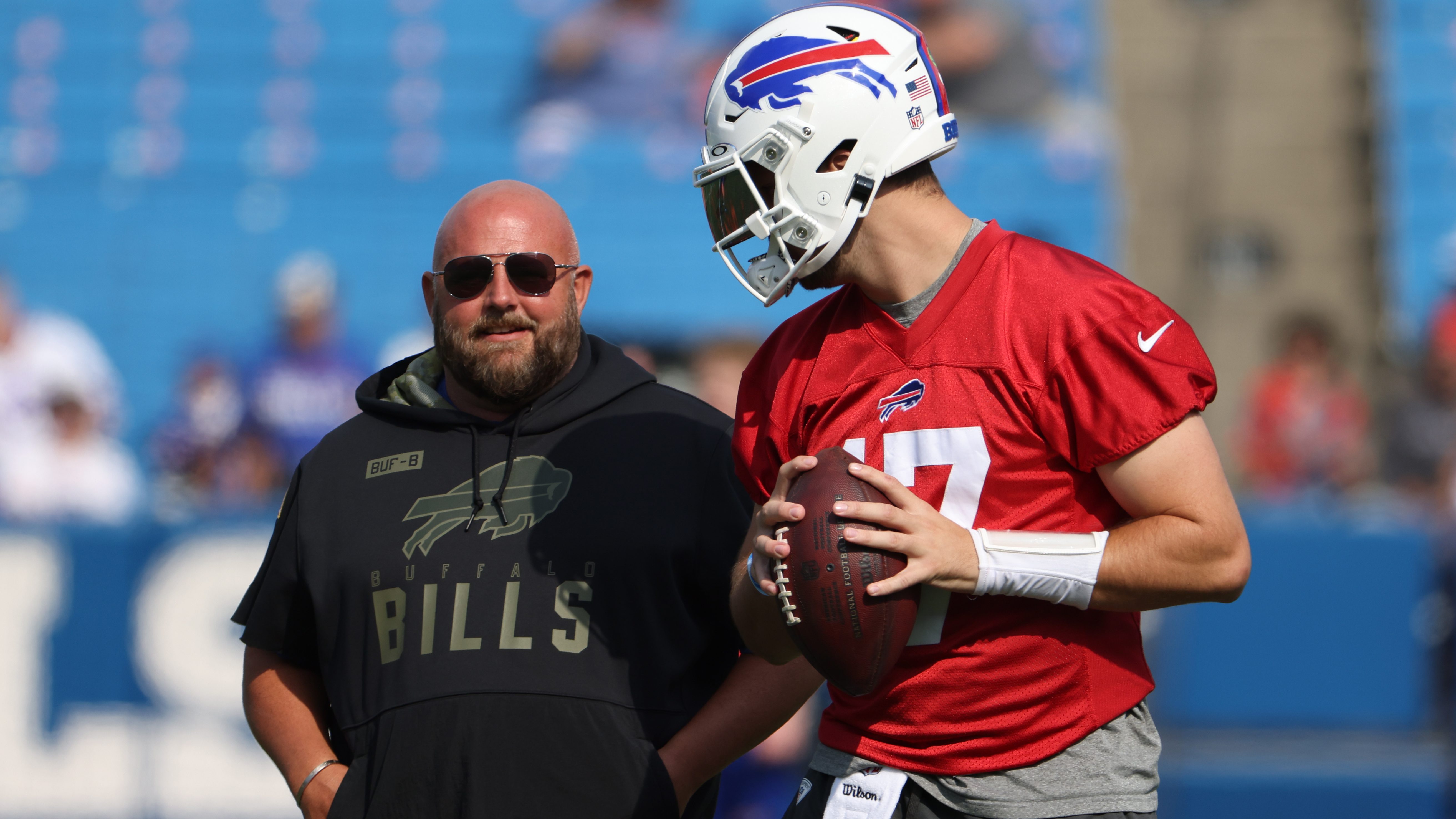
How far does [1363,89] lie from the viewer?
11.9 meters

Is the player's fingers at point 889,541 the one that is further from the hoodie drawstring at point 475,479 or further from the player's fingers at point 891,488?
the hoodie drawstring at point 475,479

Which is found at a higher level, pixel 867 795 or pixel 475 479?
pixel 475 479

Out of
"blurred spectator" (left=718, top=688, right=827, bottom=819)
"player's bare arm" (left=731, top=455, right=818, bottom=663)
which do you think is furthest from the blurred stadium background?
"player's bare arm" (left=731, top=455, right=818, bottom=663)

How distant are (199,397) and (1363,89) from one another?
31.7 ft

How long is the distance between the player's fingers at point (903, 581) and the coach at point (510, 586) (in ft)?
2.45

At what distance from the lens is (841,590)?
2146 millimetres

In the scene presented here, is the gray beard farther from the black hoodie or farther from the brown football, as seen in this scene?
the brown football

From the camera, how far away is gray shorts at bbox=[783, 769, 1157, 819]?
7.19 feet

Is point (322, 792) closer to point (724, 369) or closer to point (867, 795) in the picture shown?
point (867, 795)

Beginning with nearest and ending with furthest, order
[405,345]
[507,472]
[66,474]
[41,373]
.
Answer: [507,472] < [66,474] < [41,373] < [405,345]

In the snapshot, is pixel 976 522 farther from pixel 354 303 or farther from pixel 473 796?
pixel 354 303

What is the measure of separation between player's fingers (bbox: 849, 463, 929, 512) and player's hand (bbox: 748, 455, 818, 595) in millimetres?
92

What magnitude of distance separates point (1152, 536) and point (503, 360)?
1388 millimetres

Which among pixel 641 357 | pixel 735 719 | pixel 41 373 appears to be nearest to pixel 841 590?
pixel 735 719
